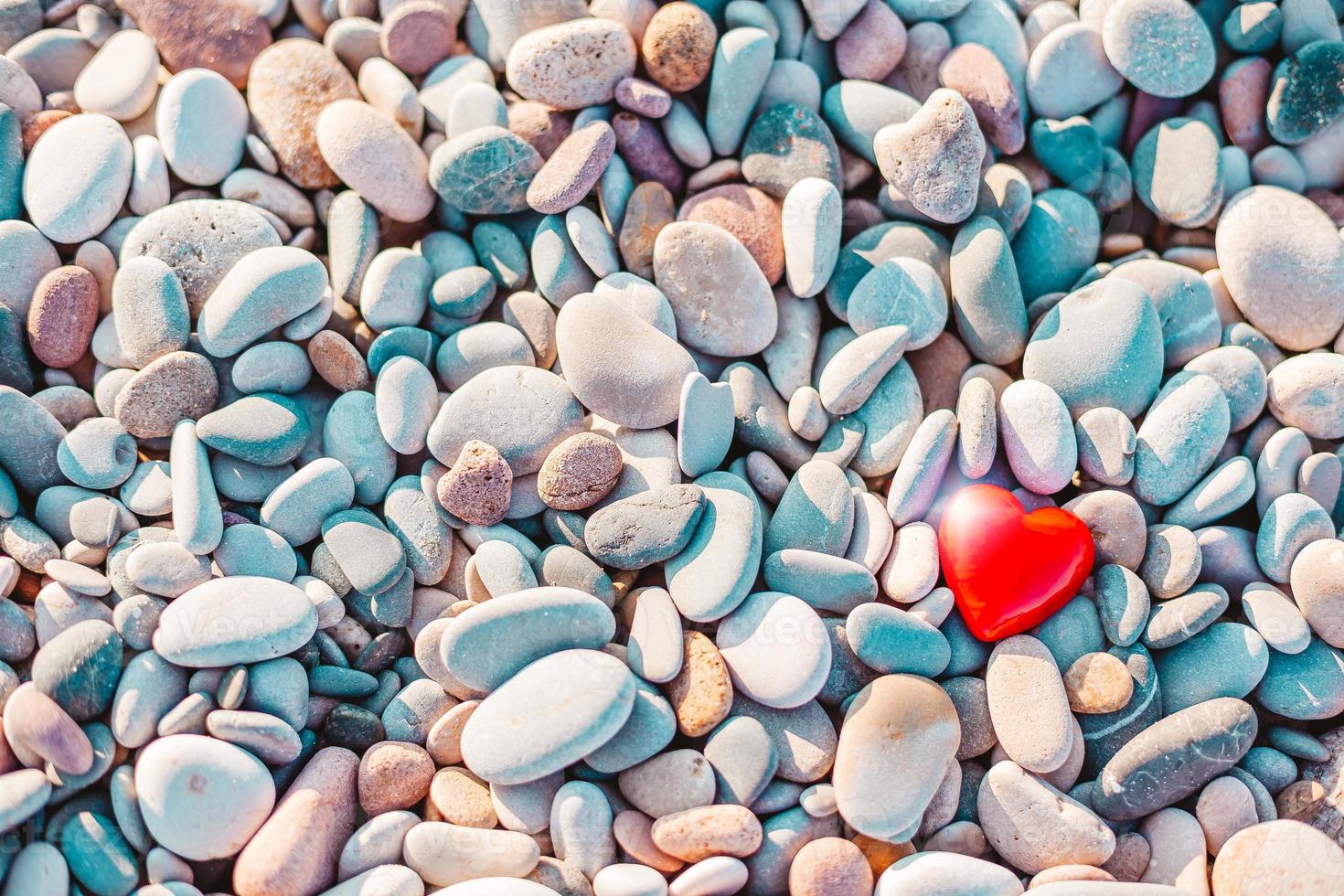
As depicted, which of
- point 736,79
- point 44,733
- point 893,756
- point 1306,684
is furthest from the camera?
point 736,79

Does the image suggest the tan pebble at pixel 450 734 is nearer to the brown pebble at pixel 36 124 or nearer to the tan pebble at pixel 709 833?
the tan pebble at pixel 709 833

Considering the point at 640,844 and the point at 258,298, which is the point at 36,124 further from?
the point at 640,844

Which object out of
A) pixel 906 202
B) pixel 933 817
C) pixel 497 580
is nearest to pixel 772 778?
pixel 933 817

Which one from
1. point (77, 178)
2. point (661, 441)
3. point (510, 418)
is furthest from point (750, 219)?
point (77, 178)

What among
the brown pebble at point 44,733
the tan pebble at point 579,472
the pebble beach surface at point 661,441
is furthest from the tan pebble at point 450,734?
the brown pebble at point 44,733

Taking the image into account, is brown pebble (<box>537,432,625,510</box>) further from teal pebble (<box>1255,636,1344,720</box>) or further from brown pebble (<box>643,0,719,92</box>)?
teal pebble (<box>1255,636,1344,720</box>)

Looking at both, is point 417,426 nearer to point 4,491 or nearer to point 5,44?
point 4,491
